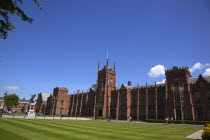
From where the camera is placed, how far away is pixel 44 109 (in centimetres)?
9456

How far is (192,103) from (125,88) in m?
24.1

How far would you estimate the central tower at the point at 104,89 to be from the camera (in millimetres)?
63500

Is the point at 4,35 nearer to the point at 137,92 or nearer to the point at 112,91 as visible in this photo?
the point at 137,92

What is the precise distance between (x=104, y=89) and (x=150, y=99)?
800 inches

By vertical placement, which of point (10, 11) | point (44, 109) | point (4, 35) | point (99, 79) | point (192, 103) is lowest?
point (44, 109)

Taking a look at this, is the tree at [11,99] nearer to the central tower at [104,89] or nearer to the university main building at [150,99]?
the university main building at [150,99]

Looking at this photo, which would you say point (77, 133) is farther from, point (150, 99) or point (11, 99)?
point (11, 99)

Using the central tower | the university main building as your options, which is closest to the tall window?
the university main building

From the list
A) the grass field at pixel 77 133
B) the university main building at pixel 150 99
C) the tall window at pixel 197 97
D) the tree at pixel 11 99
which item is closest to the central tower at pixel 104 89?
the university main building at pixel 150 99

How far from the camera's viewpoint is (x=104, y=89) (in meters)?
66.0

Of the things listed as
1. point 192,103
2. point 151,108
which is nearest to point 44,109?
point 151,108

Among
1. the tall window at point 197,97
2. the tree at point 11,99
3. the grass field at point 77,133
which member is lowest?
the grass field at point 77,133

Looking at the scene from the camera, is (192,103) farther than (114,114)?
No

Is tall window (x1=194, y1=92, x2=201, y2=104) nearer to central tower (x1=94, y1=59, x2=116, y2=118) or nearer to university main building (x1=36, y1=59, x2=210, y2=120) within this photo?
university main building (x1=36, y1=59, x2=210, y2=120)
